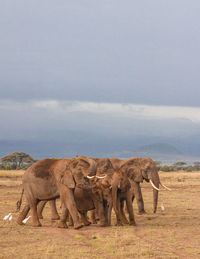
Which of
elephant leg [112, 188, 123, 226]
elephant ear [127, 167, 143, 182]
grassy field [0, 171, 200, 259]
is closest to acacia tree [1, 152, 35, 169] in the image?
elephant ear [127, 167, 143, 182]

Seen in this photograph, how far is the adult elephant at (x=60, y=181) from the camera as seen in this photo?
653 inches

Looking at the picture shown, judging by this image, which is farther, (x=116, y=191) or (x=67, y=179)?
(x=116, y=191)

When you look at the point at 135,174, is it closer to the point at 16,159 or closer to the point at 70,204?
the point at 70,204

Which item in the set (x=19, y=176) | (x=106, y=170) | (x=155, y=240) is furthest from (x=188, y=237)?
(x=19, y=176)

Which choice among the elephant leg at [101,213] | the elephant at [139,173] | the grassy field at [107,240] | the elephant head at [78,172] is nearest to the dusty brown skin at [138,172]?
the elephant at [139,173]

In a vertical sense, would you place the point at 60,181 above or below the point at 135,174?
above

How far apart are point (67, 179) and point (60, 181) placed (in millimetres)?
268

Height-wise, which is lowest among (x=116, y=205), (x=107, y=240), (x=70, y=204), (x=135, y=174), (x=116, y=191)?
(x=107, y=240)

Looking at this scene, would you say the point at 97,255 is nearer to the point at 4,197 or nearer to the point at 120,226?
the point at 120,226

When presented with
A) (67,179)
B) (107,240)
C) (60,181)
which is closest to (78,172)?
(67,179)

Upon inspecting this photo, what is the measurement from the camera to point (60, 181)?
55.1 feet

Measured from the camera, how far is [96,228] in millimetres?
16969

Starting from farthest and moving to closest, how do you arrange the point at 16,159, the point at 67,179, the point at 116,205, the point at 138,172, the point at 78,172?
the point at 16,159 → the point at 138,172 → the point at 116,205 → the point at 78,172 → the point at 67,179

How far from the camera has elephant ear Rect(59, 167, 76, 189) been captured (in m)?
16.6
